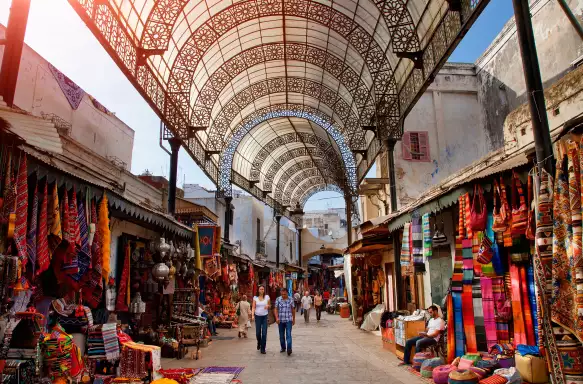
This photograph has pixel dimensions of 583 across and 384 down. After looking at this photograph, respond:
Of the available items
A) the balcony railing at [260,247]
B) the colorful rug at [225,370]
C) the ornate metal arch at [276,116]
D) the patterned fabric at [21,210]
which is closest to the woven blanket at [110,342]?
the colorful rug at [225,370]

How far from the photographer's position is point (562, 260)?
3.38 m

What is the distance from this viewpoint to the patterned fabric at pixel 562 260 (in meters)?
3.31

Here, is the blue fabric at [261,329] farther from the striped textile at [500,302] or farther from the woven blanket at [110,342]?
the striped textile at [500,302]

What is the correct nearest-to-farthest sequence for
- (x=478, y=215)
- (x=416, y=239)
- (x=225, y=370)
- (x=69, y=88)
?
(x=478, y=215) < (x=225, y=370) < (x=416, y=239) < (x=69, y=88)

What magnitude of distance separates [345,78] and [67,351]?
41.4 ft

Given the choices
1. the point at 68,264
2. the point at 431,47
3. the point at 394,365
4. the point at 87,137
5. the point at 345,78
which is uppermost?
the point at 345,78

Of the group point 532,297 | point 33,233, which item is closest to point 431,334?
point 532,297

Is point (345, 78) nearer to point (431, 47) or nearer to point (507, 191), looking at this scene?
point (431, 47)

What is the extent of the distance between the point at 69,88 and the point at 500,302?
30.9 ft

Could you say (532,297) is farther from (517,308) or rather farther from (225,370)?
(225,370)

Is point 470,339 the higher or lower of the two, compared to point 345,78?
lower

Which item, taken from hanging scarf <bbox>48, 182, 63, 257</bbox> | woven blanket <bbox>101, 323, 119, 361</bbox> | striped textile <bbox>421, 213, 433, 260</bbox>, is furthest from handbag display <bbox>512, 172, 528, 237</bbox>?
woven blanket <bbox>101, 323, 119, 361</bbox>

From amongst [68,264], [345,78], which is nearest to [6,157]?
[68,264]

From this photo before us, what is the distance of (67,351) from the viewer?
4426mm
